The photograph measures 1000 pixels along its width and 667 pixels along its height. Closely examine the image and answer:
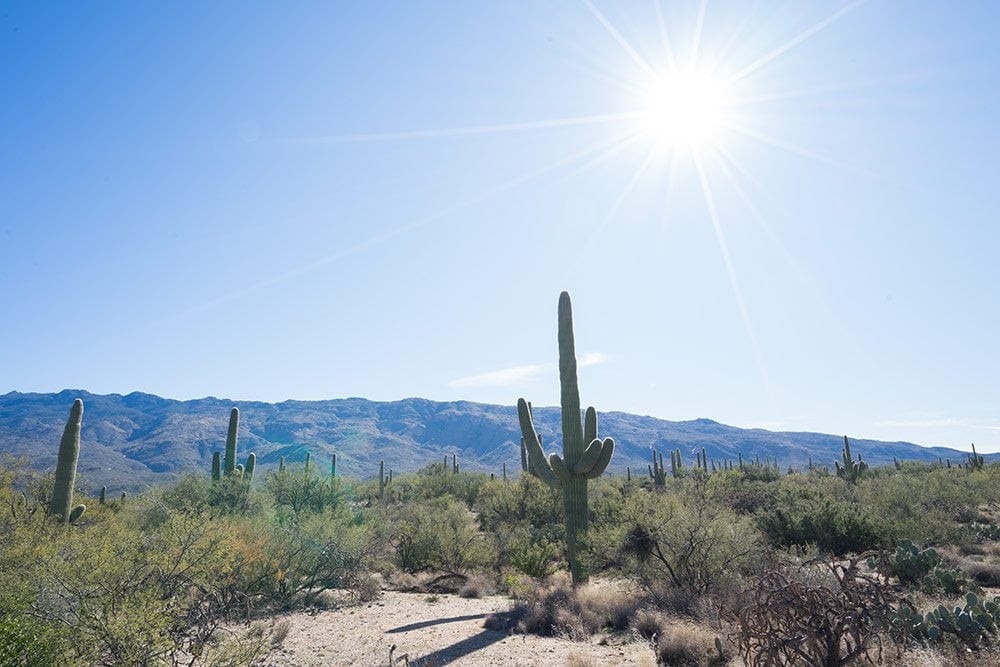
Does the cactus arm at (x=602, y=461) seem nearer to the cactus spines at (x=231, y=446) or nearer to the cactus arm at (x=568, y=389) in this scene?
the cactus arm at (x=568, y=389)

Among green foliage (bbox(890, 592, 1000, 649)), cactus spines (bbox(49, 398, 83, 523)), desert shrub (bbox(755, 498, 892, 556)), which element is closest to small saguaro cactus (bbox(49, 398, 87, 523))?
cactus spines (bbox(49, 398, 83, 523))

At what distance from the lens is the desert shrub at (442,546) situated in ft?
57.5

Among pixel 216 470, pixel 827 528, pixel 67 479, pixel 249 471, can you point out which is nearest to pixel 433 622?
pixel 827 528

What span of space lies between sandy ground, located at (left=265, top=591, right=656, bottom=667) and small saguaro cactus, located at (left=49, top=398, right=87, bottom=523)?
380 inches

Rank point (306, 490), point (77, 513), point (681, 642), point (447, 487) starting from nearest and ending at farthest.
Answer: point (681, 642) < point (77, 513) < point (306, 490) < point (447, 487)

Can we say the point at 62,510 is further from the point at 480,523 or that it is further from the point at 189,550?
the point at 480,523

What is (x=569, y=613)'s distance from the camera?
10859 mm

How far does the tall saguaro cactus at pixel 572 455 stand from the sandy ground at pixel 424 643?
8.41 ft

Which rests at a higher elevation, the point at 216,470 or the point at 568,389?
the point at 568,389

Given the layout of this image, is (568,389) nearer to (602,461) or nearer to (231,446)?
(602,461)

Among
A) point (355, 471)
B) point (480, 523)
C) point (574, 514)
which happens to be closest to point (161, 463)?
point (355, 471)

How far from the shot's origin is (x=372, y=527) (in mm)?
19703

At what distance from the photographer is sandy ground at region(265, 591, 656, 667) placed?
351 inches

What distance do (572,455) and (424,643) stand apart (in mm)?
6097
